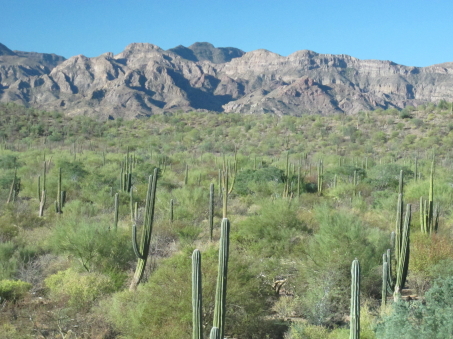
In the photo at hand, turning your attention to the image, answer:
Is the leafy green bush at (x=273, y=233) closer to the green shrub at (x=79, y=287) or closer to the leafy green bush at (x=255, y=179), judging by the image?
the green shrub at (x=79, y=287)

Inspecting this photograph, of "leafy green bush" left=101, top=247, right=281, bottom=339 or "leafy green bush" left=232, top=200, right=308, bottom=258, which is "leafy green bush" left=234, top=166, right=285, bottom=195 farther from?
"leafy green bush" left=101, top=247, right=281, bottom=339

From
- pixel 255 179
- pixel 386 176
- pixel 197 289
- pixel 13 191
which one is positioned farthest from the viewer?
pixel 386 176

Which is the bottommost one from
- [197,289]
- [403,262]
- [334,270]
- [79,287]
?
[79,287]

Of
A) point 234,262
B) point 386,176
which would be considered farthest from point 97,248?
point 386,176

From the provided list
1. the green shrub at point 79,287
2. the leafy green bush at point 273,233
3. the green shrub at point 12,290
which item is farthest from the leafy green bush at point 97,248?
the leafy green bush at point 273,233

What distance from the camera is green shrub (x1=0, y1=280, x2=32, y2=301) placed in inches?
427

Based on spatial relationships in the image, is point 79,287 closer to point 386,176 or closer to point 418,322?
point 418,322

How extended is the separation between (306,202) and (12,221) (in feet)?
44.4

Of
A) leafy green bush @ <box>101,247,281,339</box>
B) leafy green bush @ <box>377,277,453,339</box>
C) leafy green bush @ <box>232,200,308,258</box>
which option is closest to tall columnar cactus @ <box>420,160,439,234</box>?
leafy green bush @ <box>232,200,308,258</box>

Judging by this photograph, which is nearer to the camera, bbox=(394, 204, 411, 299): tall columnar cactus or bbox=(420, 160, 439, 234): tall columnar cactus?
bbox=(394, 204, 411, 299): tall columnar cactus

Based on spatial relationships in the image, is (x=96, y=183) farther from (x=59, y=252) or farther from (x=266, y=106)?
(x=266, y=106)

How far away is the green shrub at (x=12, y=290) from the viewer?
10837mm

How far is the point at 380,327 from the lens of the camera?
7801mm

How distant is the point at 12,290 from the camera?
11.1 metres
